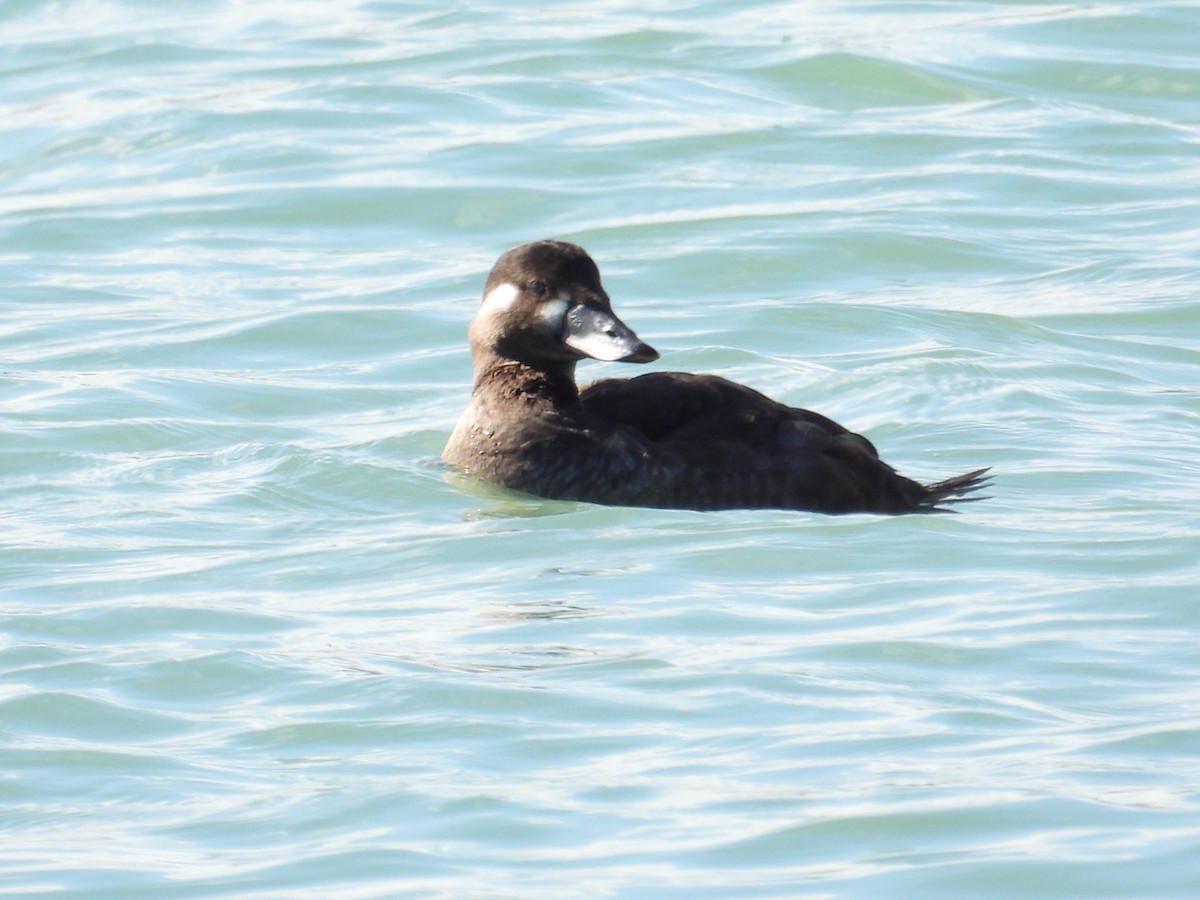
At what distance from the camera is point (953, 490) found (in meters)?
7.74

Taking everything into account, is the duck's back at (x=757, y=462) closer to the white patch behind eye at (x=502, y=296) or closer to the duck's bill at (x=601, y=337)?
the duck's bill at (x=601, y=337)

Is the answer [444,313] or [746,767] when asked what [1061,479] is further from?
[444,313]

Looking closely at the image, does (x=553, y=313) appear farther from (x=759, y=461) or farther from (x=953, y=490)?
(x=953, y=490)

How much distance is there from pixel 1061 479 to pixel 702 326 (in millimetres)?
2883

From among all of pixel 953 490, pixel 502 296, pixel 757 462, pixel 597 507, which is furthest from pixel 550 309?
pixel 953 490

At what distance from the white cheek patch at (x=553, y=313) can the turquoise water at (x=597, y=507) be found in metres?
0.67

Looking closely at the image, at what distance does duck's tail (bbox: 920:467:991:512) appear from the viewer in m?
7.61

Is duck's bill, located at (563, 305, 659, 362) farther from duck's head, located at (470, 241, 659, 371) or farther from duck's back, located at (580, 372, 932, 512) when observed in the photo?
duck's back, located at (580, 372, 932, 512)

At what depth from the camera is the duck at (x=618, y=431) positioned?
24.4 feet

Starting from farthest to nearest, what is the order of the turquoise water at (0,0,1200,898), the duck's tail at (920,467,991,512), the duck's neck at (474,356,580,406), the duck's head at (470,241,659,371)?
1. the duck's neck at (474,356,580,406)
2. the duck's head at (470,241,659,371)
3. the duck's tail at (920,467,991,512)
4. the turquoise water at (0,0,1200,898)

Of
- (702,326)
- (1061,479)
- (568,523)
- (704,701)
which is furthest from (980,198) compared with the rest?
(704,701)

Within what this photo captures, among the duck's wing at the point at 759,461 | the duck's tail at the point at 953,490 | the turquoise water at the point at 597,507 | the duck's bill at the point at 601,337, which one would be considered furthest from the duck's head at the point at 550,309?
the duck's tail at the point at 953,490

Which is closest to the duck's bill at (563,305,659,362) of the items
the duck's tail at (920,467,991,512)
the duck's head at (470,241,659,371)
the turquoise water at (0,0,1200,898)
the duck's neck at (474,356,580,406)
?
the duck's head at (470,241,659,371)

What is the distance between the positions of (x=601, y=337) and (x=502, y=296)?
1.53 feet
